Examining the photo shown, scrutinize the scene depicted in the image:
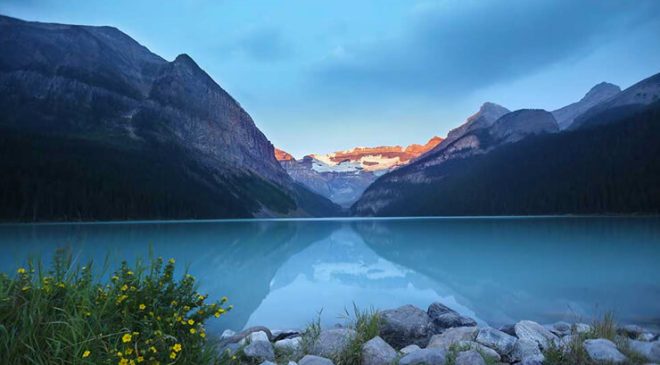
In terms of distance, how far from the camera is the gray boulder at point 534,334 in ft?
28.4

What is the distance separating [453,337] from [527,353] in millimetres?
1703

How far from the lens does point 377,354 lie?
7.58 m

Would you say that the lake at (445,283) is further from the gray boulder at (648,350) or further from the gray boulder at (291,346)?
the gray boulder at (648,350)

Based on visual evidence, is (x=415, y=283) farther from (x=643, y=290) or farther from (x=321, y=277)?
(x=643, y=290)

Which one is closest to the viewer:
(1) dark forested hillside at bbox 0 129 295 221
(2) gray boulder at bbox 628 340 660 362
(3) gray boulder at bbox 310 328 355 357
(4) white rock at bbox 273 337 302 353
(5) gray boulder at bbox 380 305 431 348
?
(2) gray boulder at bbox 628 340 660 362

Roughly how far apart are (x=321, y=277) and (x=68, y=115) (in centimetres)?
21686

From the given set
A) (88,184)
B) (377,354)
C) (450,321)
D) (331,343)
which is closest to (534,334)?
(450,321)

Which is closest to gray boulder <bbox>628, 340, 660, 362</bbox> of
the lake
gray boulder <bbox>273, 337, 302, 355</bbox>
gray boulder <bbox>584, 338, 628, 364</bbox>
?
gray boulder <bbox>584, 338, 628, 364</bbox>

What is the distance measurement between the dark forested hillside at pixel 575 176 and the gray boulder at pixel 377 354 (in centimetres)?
11763

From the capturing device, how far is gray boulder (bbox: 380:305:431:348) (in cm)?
970

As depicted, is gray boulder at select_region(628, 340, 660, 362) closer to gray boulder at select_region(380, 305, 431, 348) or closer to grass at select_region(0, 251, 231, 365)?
gray boulder at select_region(380, 305, 431, 348)

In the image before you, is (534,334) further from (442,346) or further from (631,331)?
(631,331)

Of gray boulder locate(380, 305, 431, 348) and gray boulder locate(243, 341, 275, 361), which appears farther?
gray boulder locate(380, 305, 431, 348)

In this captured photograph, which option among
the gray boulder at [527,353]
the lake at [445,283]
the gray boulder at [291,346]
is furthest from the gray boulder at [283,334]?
the gray boulder at [527,353]
